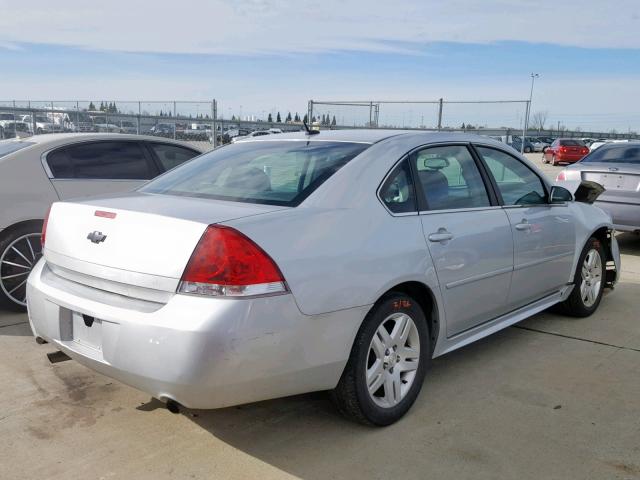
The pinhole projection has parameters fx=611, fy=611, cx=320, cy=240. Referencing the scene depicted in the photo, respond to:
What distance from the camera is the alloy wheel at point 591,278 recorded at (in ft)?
16.9

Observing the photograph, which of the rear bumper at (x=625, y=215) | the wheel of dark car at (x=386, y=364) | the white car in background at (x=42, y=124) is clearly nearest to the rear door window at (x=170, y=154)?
the wheel of dark car at (x=386, y=364)

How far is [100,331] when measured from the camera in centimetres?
278

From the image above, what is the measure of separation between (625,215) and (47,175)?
22.6ft

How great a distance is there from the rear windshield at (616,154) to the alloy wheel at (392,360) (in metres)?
6.45

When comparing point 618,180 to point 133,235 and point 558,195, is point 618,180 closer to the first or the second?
point 558,195

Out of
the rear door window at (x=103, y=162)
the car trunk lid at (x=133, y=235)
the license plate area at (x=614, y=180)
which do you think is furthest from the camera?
the license plate area at (x=614, y=180)

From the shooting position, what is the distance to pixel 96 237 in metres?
2.95

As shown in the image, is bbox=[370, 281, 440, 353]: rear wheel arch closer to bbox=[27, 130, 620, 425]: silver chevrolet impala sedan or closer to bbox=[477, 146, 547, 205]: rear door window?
bbox=[27, 130, 620, 425]: silver chevrolet impala sedan

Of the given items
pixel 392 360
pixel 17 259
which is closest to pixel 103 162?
pixel 17 259

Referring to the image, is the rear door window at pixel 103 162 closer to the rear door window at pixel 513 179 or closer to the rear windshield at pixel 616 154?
the rear door window at pixel 513 179

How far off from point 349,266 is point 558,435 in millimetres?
1460

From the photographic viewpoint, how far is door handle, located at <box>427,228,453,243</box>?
342 cm

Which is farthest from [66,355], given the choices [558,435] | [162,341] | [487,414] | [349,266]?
[558,435]

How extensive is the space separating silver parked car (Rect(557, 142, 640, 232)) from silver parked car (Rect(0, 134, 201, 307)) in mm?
5701
